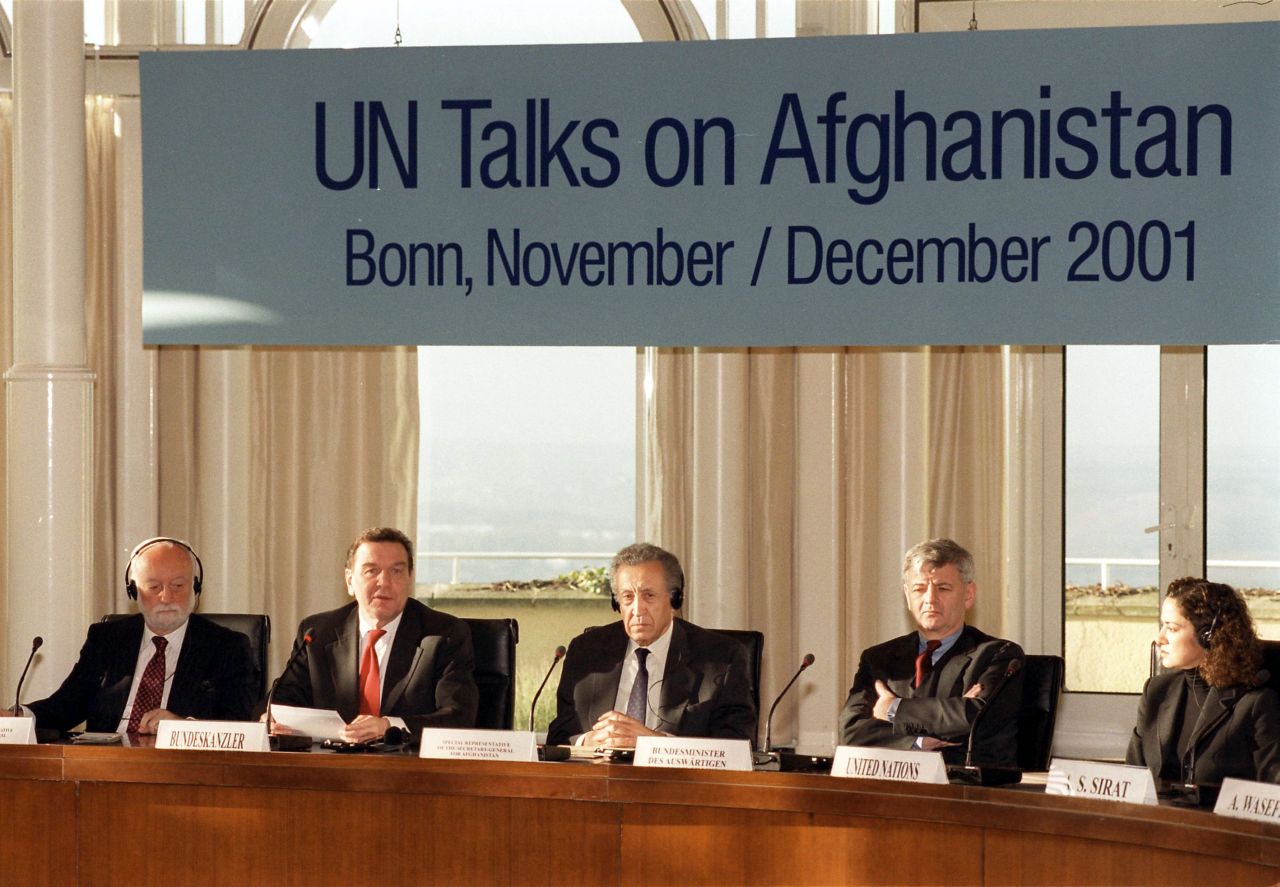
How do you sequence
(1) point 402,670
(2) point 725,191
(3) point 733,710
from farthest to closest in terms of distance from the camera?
(1) point 402,670 → (3) point 733,710 → (2) point 725,191

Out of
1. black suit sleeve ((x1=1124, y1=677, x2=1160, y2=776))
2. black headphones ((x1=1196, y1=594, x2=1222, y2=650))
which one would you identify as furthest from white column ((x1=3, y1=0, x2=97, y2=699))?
black headphones ((x1=1196, y1=594, x2=1222, y2=650))

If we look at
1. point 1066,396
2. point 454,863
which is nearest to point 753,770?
point 454,863

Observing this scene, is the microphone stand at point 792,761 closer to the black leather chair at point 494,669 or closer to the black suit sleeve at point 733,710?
the black suit sleeve at point 733,710

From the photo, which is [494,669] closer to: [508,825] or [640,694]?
[640,694]

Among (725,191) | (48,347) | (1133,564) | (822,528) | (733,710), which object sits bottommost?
(733,710)

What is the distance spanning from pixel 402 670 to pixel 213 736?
71 centimetres

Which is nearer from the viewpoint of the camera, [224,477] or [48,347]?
[48,347]

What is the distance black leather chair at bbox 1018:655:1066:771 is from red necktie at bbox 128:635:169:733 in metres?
2.19

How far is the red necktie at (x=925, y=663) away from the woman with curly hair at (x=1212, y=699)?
497 millimetres

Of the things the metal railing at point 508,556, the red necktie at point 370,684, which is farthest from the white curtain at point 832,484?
the red necktie at point 370,684

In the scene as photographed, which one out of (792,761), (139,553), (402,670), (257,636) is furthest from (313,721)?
(792,761)

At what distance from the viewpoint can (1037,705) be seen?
364cm

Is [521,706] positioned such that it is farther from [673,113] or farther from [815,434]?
[673,113]

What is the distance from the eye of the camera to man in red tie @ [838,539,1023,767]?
11.5 ft
